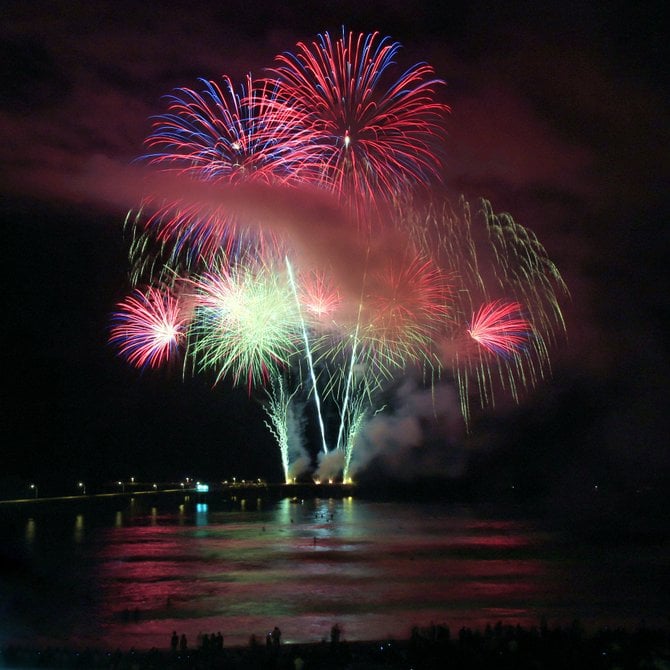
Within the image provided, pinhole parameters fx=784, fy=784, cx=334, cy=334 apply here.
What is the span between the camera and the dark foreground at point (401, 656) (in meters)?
6.98

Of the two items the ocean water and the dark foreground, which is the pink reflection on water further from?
the dark foreground

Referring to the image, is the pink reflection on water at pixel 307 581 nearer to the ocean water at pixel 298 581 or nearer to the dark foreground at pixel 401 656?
the ocean water at pixel 298 581

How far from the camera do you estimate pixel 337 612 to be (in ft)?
35.2

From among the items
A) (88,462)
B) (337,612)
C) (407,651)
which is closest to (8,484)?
(88,462)

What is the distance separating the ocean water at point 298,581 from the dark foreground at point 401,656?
5.31ft

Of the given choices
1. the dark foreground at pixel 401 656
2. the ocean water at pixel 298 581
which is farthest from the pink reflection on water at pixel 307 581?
the dark foreground at pixel 401 656

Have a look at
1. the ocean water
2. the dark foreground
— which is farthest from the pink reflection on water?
the dark foreground

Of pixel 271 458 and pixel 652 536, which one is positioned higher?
pixel 271 458

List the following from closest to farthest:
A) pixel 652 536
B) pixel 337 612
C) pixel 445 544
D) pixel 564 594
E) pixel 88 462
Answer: pixel 337 612, pixel 564 594, pixel 445 544, pixel 652 536, pixel 88 462

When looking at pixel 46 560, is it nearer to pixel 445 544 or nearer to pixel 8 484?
pixel 445 544

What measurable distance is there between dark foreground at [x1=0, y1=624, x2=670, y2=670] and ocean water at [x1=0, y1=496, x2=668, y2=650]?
1618mm

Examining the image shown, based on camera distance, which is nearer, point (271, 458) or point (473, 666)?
point (473, 666)

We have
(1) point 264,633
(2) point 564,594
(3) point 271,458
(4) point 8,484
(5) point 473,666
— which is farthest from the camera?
(3) point 271,458

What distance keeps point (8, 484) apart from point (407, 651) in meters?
34.1
